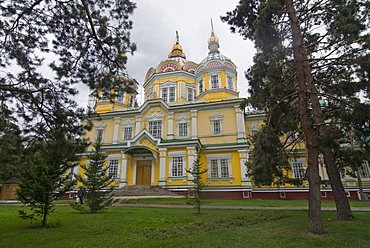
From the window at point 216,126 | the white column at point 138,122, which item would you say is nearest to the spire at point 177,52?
the white column at point 138,122

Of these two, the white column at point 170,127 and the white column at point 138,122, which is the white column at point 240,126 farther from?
the white column at point 138,122

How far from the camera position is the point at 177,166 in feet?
69.4

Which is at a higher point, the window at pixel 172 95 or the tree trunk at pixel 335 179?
the window at pixel 172 95

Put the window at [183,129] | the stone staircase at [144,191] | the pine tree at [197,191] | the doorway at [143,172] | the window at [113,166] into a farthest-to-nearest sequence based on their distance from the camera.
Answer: the window at [183,129] → the window at [113,166] → the doorway at [143,172] → the stone staircase at [144,191] → the pine tree at [197,191]

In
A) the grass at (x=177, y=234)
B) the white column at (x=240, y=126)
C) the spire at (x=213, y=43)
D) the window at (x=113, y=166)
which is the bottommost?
the grass at (x=177, y=234)

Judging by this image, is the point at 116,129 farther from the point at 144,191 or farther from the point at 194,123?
the point at 144,191

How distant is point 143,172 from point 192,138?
5.91 meters

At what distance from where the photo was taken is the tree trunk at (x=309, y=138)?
21.2 feet

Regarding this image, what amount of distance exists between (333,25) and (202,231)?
26.1 ft

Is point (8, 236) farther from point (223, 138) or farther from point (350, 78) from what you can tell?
point (223, 138)

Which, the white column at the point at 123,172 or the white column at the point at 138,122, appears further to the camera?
the white column at the point at 138,122

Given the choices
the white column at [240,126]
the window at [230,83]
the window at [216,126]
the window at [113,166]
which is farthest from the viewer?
the window at [230,83]

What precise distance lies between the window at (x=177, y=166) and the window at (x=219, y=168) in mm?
3024

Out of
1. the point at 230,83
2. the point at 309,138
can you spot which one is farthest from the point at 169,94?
the point at 309,138
